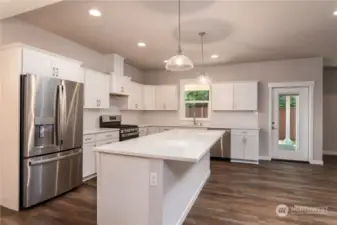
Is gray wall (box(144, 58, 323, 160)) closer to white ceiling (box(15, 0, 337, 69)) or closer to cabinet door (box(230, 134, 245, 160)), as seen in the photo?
white ceiling (box(15, 0, 337, 69))

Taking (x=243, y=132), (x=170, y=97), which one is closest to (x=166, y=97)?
(x=170, y=97)

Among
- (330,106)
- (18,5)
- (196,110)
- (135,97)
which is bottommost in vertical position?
(196,110)

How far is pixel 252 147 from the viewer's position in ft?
18.1

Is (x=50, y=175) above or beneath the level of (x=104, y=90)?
beneath

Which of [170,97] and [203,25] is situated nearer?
[203,25]

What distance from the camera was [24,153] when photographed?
2.82 meters

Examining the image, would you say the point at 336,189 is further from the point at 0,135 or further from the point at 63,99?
the point at 0,135

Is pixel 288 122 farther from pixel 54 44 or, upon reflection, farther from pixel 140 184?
pixel 54 44

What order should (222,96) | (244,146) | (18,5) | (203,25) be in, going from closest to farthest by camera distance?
Result: (18,5)
(203,25)
(244,146)
(222,96)

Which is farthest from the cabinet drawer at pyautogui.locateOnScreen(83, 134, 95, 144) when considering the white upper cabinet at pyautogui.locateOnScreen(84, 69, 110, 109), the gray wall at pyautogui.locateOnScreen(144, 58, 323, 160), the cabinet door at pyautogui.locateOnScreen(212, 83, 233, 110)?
the cabinet door at pyautogui.locateOnScreen(212, 83, 233, 110)

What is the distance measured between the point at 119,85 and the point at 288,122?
14.6ft

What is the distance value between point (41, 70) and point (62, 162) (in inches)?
54.1

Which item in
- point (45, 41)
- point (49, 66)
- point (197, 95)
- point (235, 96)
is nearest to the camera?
point (49, 66)

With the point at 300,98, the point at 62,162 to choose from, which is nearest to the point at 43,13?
the point at 62,162
